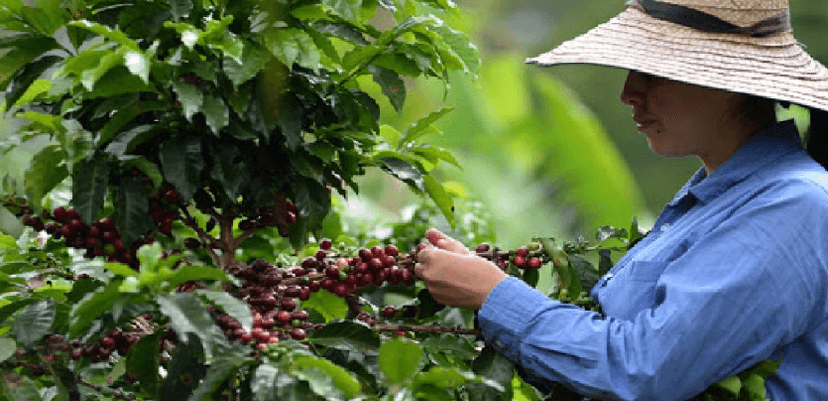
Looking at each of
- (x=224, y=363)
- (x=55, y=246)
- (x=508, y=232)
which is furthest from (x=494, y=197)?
(x=224, y=363)

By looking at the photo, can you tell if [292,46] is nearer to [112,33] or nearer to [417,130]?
[112,33]

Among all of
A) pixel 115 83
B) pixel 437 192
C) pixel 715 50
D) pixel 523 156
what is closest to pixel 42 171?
pixel 115 83

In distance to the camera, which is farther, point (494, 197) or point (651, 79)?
point (494, 197)

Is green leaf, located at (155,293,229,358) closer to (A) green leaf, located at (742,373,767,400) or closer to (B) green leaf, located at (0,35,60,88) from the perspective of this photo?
(B) green leaf, located at (0,35,60,88)

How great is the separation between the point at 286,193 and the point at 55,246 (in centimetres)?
43

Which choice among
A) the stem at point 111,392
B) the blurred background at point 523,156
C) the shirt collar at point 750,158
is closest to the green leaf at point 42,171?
the stem at point 111,392

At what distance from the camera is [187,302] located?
1241 mm

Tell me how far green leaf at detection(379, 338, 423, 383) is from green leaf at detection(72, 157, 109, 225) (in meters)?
0.46

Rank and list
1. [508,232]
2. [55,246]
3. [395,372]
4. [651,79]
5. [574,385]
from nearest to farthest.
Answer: [395,372] < [574,385] < [651,79] < [55,246] < [508,232]

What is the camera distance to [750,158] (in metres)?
1.51

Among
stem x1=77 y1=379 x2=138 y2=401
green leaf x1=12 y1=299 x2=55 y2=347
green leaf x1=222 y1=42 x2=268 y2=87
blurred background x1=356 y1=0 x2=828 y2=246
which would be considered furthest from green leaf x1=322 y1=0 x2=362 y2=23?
blurred background x1=356 y1=0 x2=828 y2=246

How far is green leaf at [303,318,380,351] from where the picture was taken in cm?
145

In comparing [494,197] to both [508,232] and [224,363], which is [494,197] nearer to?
[508,232]

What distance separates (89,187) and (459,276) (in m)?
0.55
